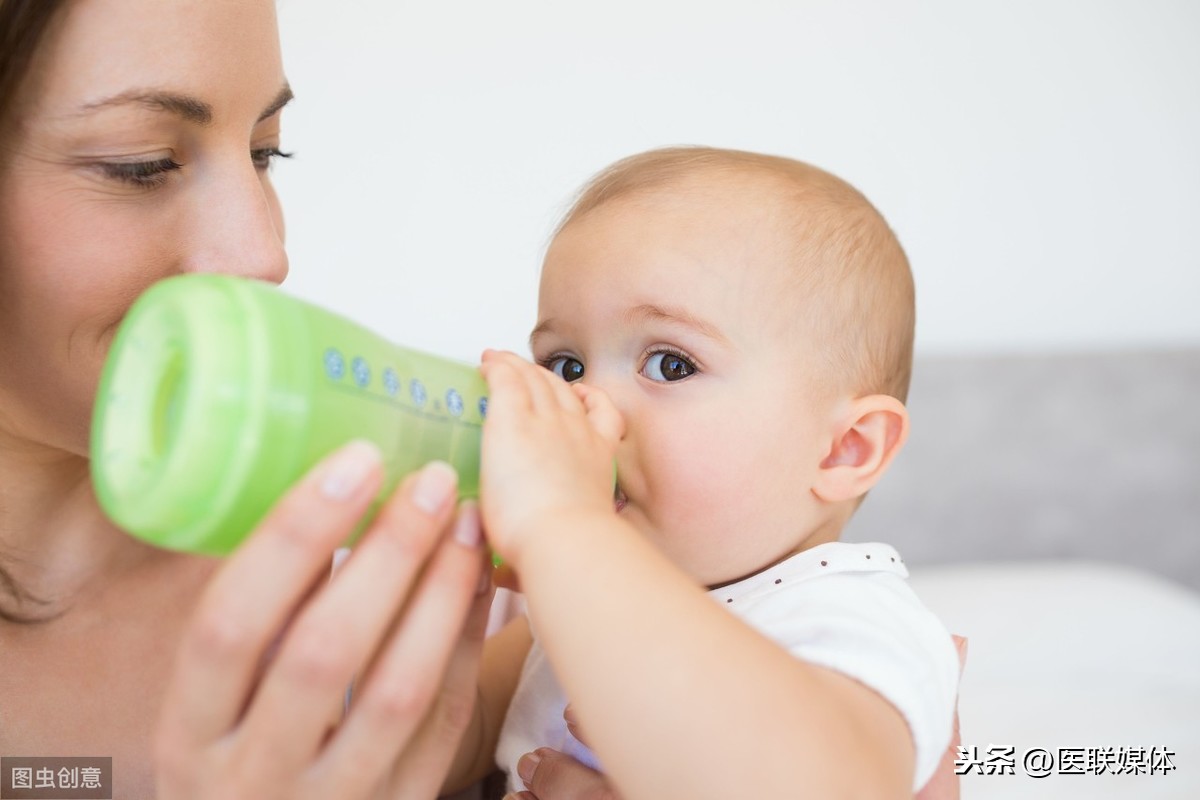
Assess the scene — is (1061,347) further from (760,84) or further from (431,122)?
(431,122)

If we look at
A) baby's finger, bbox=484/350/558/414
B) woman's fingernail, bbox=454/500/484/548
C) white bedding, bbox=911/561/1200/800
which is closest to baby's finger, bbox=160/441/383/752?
woman's fingernail, bbox=454/500/484/548

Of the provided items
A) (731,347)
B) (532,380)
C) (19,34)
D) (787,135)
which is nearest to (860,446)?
(731,347)

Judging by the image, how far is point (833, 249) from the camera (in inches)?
47.9

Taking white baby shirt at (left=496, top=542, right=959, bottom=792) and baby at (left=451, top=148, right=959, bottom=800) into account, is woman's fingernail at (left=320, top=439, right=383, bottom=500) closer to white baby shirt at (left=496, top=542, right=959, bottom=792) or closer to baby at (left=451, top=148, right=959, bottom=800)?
baby at (left=451, top=148, right=959, bottom=800)

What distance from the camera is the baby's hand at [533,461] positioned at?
81cm

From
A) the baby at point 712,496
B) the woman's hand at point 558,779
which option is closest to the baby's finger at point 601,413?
the baby at point 712,496

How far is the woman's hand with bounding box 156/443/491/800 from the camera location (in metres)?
0.68

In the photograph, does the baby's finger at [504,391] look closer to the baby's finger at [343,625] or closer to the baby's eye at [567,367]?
the baby's finger at [343,625]

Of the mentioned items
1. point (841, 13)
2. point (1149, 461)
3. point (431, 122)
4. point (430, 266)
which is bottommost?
point (1149, 461)

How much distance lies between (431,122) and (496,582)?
192cm

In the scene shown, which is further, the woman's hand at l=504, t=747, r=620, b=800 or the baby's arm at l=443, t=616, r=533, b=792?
the baby's arm at l=443, t=616, r=533, b=792

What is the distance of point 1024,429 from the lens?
9.76 ft

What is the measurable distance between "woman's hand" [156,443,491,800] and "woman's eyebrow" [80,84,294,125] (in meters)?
0.48

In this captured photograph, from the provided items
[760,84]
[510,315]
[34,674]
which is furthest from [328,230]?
[34,674]
